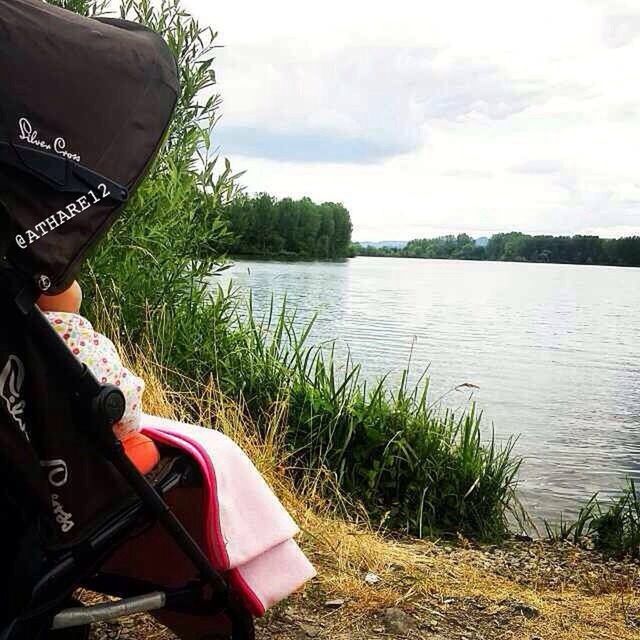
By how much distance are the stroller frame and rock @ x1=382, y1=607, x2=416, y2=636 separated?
3.34ft

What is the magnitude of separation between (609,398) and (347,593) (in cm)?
1310

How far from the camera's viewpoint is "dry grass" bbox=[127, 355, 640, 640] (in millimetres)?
3516

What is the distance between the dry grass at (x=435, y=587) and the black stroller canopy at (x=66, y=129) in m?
1.98

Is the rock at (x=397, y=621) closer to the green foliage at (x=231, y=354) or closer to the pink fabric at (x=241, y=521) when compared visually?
the pink fabric at (x=241, y=521)

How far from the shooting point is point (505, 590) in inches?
161

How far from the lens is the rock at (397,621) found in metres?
3.33

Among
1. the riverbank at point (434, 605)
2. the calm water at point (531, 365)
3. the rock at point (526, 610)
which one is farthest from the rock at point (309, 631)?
the calm water at point (531, 365)

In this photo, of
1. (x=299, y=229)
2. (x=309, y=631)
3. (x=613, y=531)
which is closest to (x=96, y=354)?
(x=309, y=631)

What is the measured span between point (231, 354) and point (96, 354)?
497 cm

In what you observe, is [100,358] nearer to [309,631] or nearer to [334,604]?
[309,631]

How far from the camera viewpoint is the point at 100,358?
6.91ft

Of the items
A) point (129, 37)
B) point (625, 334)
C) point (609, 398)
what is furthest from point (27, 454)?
point (625, 334)

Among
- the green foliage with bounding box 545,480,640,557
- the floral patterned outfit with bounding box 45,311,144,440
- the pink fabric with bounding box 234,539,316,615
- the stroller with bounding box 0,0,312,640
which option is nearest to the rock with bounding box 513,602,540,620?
the pink fabric with bounding box 234,539,316,615

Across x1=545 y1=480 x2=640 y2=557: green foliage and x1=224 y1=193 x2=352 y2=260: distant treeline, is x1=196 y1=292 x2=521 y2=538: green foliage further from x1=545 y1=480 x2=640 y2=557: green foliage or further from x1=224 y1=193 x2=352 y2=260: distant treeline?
x1=224 y1=193 x2=352 y2=260: distant treeline
